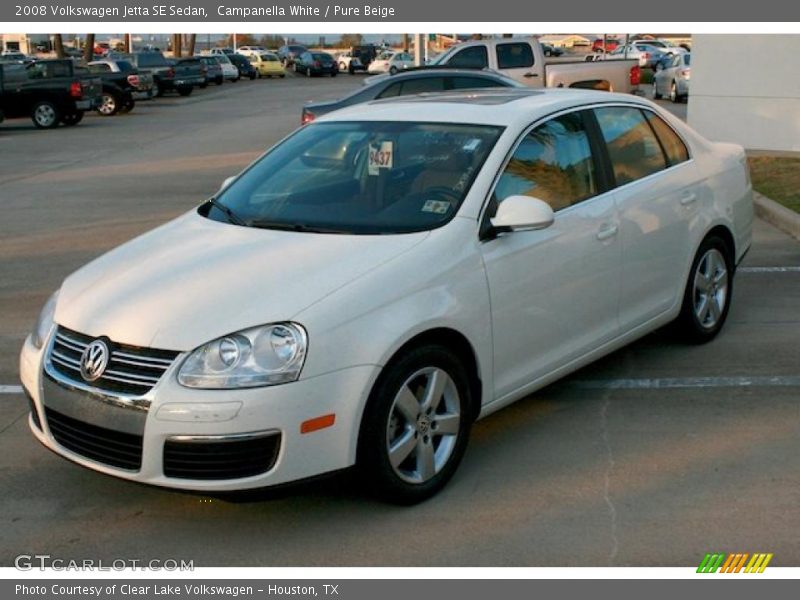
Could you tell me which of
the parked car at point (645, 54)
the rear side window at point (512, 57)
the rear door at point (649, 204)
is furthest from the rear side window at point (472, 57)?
the parked car at point (645, 54)

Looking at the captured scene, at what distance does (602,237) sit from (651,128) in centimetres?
117

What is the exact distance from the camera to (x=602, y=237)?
18.4 ft

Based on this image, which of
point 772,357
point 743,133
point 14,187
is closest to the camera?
point 772,357

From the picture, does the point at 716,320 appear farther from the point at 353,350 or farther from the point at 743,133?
the point at 743,133

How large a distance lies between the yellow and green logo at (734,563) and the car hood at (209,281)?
1.74 metres

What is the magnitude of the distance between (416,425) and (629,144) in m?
2.40

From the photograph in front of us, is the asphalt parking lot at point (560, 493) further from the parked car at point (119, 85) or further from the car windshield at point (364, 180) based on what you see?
the parked car at point (119, 85)

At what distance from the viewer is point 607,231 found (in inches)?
223

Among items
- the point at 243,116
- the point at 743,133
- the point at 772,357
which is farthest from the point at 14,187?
the point at 243,116

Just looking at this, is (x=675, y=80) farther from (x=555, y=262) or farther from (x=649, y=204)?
(x=555, y=262)

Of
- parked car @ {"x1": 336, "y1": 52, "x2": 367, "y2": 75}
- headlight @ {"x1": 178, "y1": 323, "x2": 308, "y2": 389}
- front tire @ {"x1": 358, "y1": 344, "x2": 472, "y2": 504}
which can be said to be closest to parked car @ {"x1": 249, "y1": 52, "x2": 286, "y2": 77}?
parked car @ {"x1": 336, "y1": 52, "x2": 367, "y2": 75}

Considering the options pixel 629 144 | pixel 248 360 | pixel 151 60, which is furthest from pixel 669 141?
pixel 151 60

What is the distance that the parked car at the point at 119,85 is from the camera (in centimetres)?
3136

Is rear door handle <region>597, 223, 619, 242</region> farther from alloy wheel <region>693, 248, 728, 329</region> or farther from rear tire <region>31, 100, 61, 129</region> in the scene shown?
rear tire <region>31, 100, 61, 129</region>
